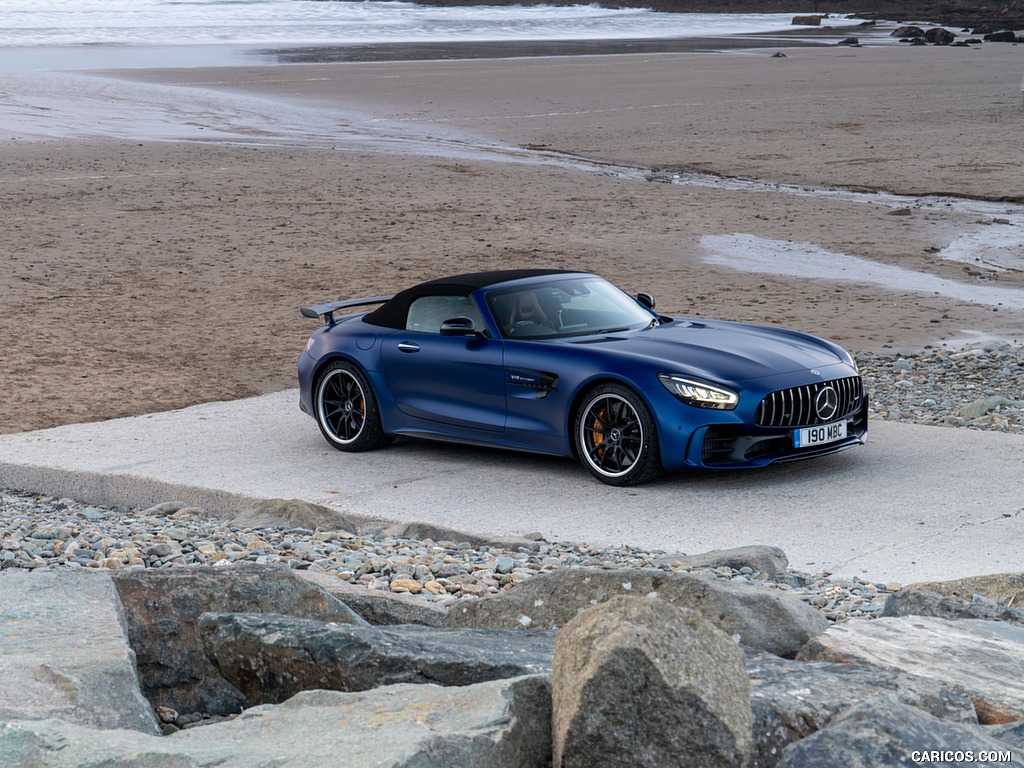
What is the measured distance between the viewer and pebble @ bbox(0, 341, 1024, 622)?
6461mm

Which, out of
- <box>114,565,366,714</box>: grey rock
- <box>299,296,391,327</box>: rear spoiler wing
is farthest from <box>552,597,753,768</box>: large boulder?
<box>299,296,391,327</box>: rear spoiler wing

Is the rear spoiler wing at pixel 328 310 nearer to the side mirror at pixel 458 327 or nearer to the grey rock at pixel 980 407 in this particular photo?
the side mirror at pixel 458 327

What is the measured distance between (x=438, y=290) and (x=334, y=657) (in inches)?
238

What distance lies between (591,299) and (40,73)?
42.6 meters

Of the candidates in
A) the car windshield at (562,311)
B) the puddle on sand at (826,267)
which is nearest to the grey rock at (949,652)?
the car windshield at (562,311)

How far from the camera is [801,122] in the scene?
34.0 metres

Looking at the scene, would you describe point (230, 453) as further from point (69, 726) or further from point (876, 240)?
point (876, 240)

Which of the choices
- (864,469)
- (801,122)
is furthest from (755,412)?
(801,122)

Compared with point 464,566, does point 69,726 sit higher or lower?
higher

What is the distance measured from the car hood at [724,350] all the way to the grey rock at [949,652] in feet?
Answer: 12.9

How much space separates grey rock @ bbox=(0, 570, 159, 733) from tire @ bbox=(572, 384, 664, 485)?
14.4ft

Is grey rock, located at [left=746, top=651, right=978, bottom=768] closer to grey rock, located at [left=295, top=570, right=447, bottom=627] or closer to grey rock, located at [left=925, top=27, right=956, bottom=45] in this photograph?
grey rock, located at [left=295, top=570, right=447, bottom=627]

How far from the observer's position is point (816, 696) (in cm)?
406

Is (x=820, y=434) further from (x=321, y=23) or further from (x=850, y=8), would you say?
(x=850, y=8)
